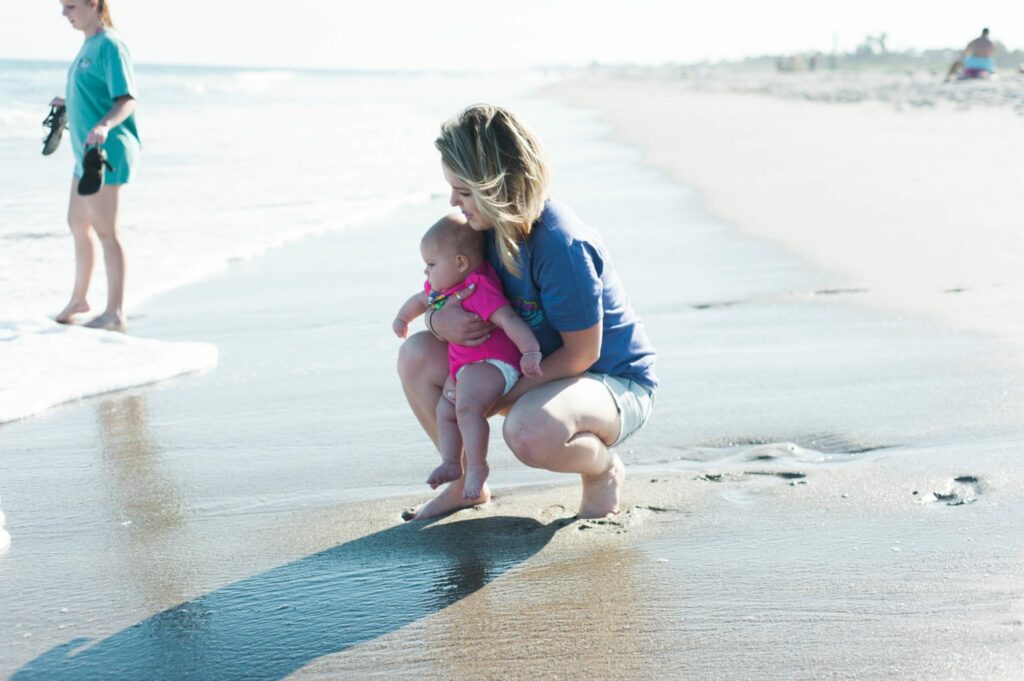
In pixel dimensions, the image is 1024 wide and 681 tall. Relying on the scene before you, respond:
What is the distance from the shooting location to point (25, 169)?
500 inches

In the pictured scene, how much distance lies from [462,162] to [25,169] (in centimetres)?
1116

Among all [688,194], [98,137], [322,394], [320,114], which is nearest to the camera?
[322,394]

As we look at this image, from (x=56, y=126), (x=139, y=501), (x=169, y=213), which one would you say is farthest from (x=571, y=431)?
(x=169, y=213)

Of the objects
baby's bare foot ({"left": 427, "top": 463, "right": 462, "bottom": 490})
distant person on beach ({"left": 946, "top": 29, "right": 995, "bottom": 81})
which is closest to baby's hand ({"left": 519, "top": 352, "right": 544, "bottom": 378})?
baby's bare foot ({"left": 427, "top": 463, "right": 462, "bottom": 490})

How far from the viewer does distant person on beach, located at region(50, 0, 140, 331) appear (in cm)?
599

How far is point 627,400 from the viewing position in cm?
313

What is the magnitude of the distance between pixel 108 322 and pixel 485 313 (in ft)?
11.5

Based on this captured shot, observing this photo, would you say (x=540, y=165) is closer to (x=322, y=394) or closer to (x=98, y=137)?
(x=322, y=394)

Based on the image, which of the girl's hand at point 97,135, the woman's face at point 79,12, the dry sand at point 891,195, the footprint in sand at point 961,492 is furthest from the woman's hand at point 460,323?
the woman's face at point 79,12

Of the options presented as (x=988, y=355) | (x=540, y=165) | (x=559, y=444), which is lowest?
(x=988, y=355)

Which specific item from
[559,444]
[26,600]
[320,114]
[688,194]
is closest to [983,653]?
[559,444]

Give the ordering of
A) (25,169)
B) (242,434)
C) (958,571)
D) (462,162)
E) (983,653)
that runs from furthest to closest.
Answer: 1. (25,169)
2. (242,434)
3. (462,162)
4. (958,571)
5. (983,653)

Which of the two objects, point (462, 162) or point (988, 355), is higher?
point (462, 162)

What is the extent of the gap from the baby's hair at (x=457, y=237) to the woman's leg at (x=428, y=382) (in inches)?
11.5
